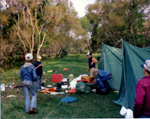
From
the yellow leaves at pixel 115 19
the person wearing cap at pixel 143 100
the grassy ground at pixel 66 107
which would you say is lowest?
the grassy ground at pixel 66 107

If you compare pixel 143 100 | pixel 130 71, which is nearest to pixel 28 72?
pixel 130 71

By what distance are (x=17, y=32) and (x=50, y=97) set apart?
12658 mm

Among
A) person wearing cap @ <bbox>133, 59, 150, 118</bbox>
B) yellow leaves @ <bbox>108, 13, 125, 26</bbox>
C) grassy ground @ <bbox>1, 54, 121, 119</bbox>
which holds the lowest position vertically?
grassy ground @ <bbox>1, 54, 121, 119</bbox>

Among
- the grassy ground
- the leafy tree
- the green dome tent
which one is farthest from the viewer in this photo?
the leafy tree

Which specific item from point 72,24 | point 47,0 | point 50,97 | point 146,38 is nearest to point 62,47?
point 72,24

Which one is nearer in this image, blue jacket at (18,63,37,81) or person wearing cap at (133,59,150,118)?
person wearing cap at (133,59,150,118)

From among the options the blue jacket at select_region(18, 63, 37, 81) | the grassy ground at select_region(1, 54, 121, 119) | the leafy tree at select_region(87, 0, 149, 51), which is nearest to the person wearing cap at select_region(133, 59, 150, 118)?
the grassy ground at select_region(1, 54, 121, 119)

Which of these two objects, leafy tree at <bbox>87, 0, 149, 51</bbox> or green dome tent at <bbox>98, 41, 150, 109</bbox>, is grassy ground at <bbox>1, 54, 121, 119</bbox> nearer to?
green dome tent at <bbox>98, 41, 150, 109</bbox>

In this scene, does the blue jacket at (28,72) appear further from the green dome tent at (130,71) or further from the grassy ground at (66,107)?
the green dome tent at (130,71)

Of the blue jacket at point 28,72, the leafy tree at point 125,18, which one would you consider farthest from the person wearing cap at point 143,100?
the leafy tree at point 125,18

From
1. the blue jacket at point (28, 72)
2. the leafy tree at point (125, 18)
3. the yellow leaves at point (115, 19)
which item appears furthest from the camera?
the yellow leaves at point (115, 19)

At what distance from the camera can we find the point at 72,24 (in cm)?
2909

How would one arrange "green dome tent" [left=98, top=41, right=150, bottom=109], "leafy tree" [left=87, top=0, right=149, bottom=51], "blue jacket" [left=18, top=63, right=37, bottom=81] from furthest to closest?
"leafy tree" [left=87, top=0, right=149, bottom=51], "green dome tent" [left=98, top=41, right=150, bottom=109], "blue jacket" [left=18, top=63, right=37, bottom=81]

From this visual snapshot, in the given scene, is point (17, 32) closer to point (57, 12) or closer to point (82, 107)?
point (57, 12)
